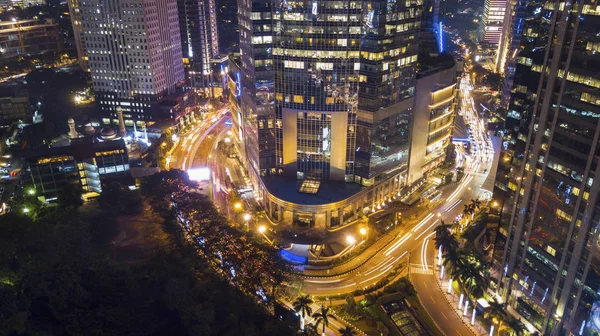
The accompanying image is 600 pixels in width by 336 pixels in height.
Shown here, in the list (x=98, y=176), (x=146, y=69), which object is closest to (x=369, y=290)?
(x=98, y=176)

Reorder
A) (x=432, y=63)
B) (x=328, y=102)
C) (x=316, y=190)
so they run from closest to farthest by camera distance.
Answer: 1. (x=328, y=102)
2. (x=316, y=190)
3. (x=432, y=63)

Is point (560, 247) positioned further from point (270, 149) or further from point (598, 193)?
point (270, 149)

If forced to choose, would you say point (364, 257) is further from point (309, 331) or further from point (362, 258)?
point (309, 331)

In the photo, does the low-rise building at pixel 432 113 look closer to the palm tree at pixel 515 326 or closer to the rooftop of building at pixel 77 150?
the palm tree at pixel 515 326

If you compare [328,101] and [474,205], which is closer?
[474,205]

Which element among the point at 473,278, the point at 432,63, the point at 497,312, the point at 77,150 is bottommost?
the point at 497,312

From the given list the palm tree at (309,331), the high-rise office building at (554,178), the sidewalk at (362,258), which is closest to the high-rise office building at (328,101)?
the sidewalk at (362,258)

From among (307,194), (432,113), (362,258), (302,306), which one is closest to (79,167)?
(307,194)
